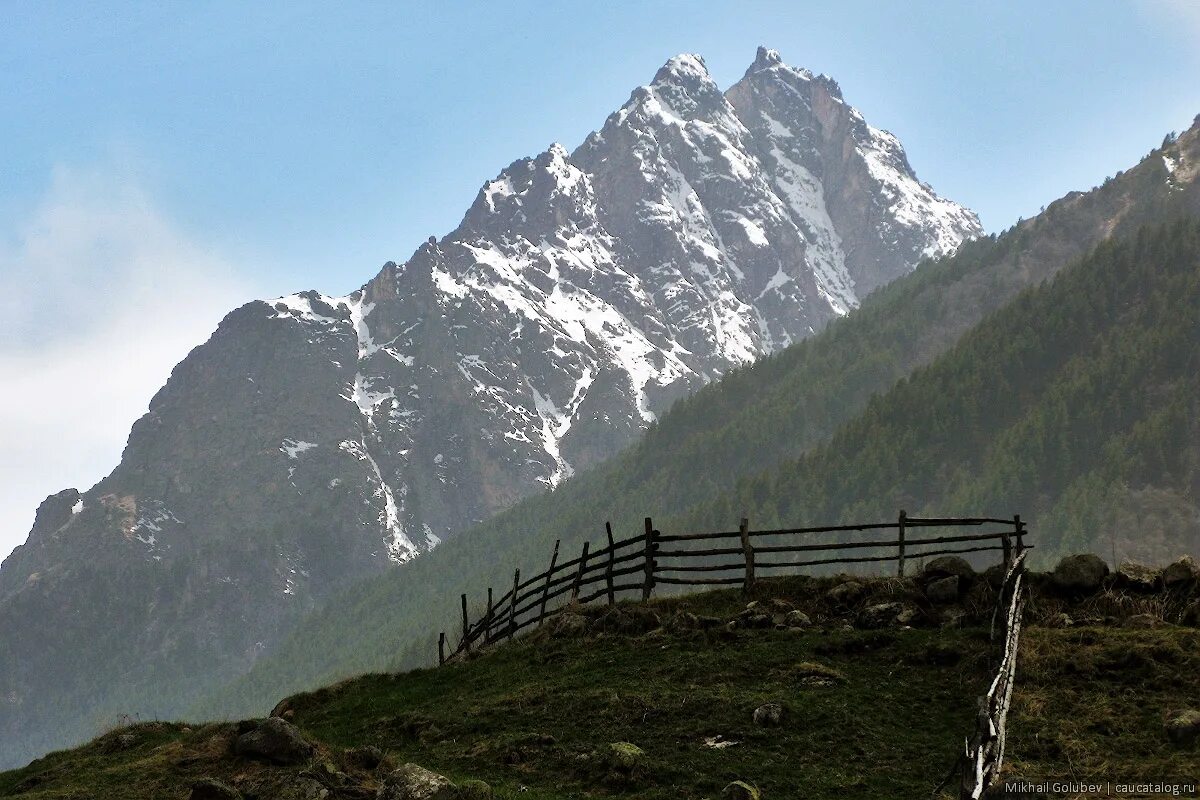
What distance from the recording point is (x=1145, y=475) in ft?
455

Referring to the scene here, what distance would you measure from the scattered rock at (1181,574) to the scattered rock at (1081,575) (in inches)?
40.1

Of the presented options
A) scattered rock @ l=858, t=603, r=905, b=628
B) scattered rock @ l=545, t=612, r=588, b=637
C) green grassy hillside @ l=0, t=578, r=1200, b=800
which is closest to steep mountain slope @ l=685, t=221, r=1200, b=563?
scattered rock @ l=545, t=612, r=588, b=637

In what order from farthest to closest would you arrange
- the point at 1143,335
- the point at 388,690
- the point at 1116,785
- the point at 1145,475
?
1. the point at 1143,335
2. the point at 1145,475
3. the point at 388,690
4. the point at 1116,785

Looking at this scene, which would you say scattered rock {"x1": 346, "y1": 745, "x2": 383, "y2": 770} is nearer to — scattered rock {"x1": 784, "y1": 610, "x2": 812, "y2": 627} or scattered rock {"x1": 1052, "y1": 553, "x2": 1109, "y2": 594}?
scattered rock {"x1": 784, "y1": 610, "x2": 812, "y2": 627}

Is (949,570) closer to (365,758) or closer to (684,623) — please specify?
(684,623)

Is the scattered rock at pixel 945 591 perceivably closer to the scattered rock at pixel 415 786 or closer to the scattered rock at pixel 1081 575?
the scattered rock at pixel 1081 575

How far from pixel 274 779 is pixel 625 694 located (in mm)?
6084

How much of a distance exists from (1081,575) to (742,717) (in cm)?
743

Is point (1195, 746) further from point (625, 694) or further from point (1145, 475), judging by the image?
point (1145, 475)

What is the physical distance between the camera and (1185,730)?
14.9 meters

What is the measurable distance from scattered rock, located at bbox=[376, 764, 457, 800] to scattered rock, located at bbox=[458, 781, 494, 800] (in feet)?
0.36

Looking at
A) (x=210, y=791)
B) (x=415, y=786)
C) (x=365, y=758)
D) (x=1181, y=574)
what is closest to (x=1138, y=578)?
(x=1181, y=574)

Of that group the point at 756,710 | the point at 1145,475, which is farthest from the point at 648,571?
the point at 1145,475

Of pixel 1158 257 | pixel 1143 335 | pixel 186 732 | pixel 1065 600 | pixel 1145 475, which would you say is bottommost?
pixel 186 732
